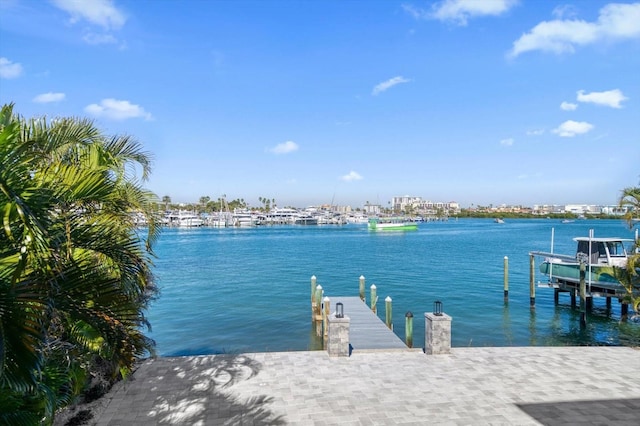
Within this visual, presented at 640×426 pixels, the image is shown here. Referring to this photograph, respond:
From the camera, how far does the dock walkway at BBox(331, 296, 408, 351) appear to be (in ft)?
42.6

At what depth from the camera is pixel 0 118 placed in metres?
4.23

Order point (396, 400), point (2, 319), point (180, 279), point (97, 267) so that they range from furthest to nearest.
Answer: point (180, 279)
point (396, 400)
point (97, 267)
point (2, 319)

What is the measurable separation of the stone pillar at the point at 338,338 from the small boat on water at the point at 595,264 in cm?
1552

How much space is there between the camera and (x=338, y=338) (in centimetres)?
1081

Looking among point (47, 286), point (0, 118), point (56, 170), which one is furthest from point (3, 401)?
point (0, 118)

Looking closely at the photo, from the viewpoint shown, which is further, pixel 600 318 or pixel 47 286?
pixel 600 318

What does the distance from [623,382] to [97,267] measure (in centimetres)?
1083

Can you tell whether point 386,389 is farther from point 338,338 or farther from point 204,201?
point 204,201

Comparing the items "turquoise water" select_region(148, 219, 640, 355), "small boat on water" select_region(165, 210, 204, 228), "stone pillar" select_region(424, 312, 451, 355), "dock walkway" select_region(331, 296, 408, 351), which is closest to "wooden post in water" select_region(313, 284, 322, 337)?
"turquoise water" select_region(148, 219, 640, 355)

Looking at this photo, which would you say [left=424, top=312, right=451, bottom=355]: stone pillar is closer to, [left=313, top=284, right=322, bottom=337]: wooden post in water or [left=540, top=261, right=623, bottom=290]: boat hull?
[left=313, top=284, right=322, bottom=337]: wooden post in water

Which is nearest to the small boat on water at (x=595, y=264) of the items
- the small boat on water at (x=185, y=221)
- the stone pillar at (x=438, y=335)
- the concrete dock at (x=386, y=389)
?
the concrete dock at (x=386, y=389)

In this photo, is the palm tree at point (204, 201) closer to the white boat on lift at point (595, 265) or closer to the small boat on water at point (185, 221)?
the small boat on water at point (185, 221)

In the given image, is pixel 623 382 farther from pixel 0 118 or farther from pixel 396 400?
pixel 0 118

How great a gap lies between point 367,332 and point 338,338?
Result: 4.08 meters
